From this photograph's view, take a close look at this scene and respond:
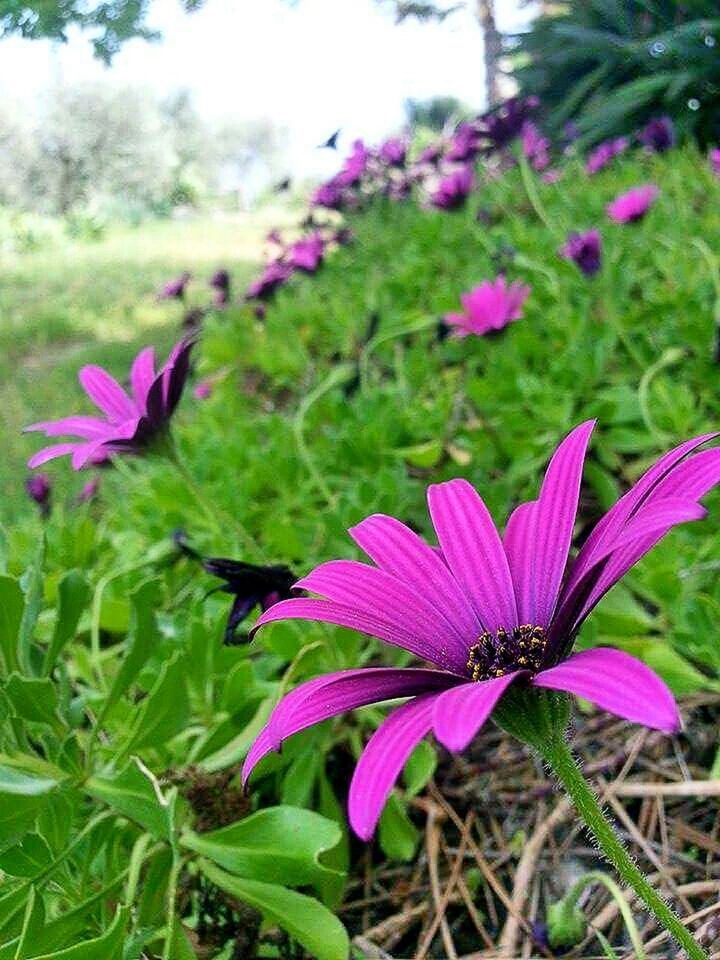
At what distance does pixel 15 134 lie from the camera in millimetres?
21906

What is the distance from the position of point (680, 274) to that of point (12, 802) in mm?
2075

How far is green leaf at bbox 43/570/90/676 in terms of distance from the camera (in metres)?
1.11

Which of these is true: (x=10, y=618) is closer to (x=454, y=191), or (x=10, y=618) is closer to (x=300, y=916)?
(x=300, y=916)

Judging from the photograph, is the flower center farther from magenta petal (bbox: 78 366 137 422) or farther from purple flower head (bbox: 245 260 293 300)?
purple flower head (bbox: 245 260 293 300)

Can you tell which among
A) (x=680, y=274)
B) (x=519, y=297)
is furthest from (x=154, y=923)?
(x=680, y=274)

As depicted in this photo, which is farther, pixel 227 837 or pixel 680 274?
pixel 680 274

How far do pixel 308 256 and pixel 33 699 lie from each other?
8.54ft

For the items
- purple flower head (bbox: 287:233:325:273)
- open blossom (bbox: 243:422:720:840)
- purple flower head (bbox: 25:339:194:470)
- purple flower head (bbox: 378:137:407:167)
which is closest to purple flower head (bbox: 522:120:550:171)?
purple flower head (bbox: 378:137:407:167)

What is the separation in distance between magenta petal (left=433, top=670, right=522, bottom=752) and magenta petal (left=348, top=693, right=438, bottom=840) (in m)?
0.03

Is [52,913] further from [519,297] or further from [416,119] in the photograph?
[416,119]

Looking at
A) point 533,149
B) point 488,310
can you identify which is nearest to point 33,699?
point 488,310

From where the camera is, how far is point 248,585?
1.07m

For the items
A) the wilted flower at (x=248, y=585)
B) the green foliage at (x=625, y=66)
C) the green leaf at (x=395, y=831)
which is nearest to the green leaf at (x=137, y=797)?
the wilted flower at (x=248, y=585)

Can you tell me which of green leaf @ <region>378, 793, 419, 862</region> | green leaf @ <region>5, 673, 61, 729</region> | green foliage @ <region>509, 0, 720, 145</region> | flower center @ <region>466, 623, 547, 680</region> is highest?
green foliage @ <region>509, 0, 720, 145</region>
